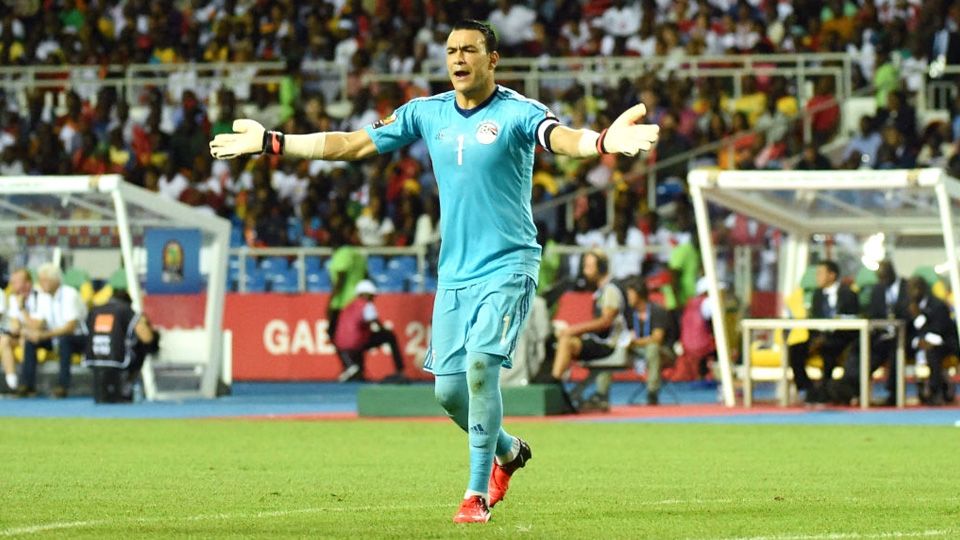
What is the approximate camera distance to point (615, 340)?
20781 mm

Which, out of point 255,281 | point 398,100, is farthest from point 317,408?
point 398,100

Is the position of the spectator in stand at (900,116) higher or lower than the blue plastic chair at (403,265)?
higher

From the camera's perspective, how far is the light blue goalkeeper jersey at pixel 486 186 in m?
9.25

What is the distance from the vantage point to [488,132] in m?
9.25

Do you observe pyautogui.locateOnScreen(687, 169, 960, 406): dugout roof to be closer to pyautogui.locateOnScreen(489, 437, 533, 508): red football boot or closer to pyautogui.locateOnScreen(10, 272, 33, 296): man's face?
pyautogui.locateOnScreen(10, 272, 33, 296): man's face

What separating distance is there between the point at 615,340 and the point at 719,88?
11420 mm

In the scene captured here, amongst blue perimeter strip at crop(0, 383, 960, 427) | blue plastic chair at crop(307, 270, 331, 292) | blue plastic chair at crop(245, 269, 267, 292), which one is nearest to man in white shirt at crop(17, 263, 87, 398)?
blue perimeter strip at crop(0, 383, 960, 427)

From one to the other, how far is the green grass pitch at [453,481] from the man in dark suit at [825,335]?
3.48 meters

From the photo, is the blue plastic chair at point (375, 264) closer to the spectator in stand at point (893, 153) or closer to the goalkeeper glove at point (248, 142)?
the spectator in stand at point (893, 153)

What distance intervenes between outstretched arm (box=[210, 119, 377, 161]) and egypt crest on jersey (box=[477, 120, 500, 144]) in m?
0.61

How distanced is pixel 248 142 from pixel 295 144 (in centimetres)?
23

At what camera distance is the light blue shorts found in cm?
915

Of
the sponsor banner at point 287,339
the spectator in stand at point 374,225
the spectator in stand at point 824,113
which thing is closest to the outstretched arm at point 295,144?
the sponsor banner at point 287,339

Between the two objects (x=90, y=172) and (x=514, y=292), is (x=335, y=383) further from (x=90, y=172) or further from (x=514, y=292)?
(x=514, y=292)
